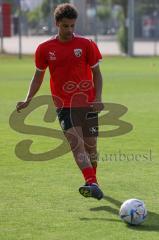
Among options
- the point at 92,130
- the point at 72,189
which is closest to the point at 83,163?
the point at 92,130

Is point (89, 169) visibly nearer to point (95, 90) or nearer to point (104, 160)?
point (95, 90)

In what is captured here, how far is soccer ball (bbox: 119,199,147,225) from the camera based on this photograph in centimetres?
640

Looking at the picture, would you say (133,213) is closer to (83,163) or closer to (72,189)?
(83,163)

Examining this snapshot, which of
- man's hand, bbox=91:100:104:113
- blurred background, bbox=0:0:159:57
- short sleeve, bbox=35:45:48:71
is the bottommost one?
blurred background, bbox=0:0:159:57

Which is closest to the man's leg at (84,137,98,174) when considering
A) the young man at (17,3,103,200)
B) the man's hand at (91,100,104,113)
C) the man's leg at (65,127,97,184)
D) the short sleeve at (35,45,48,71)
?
the young man at (17,3,103,200)

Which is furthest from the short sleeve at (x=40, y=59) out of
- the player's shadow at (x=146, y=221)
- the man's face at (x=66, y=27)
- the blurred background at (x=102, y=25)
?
the blurred background at (x=102, y=25)

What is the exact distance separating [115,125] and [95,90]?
20.6ft

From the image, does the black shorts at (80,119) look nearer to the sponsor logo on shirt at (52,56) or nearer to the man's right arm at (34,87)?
the man's right arm at (34,87)

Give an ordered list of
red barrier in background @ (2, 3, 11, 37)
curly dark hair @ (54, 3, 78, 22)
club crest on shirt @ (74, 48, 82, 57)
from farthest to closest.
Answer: red barrier in background @ (2, 3, 11, 37), club crest on shirt @ (74, 48, 82, 57), curly dark hair @ (54, 3, 78, 22)

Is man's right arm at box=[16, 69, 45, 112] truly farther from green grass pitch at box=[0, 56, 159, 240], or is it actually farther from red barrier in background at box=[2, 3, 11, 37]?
red barrier in background at box=[2, 3, 11, 37]

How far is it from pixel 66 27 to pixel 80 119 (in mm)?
1049

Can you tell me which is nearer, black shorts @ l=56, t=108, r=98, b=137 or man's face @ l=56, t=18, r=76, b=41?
man's face @ l=56, t=18, r=76, b=41

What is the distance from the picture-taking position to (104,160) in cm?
1017

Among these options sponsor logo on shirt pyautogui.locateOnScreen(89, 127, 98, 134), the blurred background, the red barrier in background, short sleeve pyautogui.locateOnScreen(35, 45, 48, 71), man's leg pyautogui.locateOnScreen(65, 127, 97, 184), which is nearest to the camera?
man's leg pyautogui.locateOnScreen(65, 127, 97, 184)
